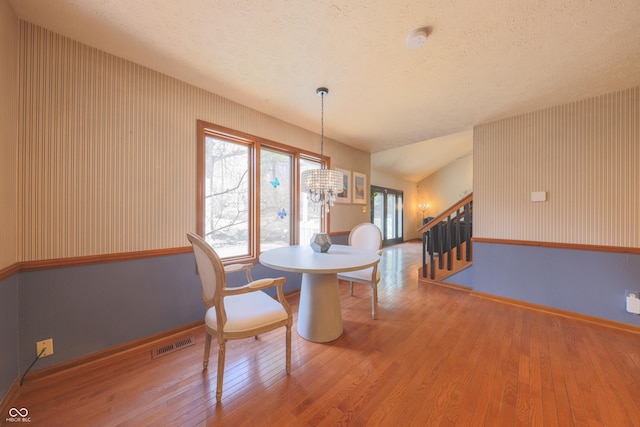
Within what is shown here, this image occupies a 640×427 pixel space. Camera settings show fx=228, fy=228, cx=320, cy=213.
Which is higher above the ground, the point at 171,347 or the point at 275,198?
the point at 275,198

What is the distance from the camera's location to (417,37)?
1.56m

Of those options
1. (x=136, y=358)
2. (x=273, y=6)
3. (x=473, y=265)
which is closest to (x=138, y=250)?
(x=136, y=358)

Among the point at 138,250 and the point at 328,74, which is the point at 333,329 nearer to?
the point at 138,250

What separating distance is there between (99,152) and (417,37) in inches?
98.0

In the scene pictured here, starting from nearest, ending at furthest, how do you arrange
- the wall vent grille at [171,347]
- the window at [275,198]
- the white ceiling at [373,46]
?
the white ceiling at [373,46] < the wall vent grille at [171,347] < the window at [275,198]

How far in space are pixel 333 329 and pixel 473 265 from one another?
2356 mm

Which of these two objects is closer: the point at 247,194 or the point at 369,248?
the point at 247,194

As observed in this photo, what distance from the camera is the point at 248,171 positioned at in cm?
282

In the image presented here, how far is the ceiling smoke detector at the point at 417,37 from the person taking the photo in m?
1.53

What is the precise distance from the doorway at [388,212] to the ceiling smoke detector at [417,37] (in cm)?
600

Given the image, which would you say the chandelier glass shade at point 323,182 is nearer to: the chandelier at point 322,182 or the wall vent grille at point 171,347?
the chandelier at point 322,182

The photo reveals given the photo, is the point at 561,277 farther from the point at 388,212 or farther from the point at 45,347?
the point at 388,212

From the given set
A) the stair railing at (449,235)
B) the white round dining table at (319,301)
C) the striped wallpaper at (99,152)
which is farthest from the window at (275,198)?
the stair railing at (449,235)

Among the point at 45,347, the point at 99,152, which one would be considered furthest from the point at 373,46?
the point at 45,347
